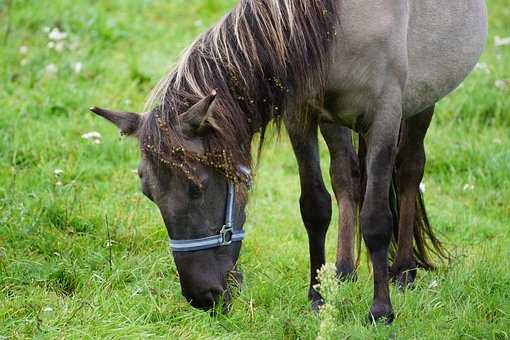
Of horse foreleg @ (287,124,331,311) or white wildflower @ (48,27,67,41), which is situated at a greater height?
white wildflower @ (48,27,67,41)

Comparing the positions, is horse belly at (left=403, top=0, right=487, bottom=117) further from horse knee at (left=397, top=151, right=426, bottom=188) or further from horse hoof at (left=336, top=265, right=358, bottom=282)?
horse hoof at (left=336, top=265, right=358, bottom=282)

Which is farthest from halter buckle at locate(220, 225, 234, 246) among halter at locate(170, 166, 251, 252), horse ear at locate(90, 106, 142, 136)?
horse ear at locate(90, 106, 142, 136)

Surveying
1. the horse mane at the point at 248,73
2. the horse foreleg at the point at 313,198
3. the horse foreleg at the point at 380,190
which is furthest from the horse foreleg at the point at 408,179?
the horse mane at the point at 248,73

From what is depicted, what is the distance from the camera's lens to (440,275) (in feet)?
15.4

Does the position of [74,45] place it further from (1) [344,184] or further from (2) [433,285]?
(2) [433,285]

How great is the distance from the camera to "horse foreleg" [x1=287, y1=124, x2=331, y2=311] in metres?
4.24

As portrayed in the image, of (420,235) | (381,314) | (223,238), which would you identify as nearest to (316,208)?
(381,314)

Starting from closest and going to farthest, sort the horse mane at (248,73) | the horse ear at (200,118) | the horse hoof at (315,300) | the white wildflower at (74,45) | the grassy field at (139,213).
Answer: the horse ear at (200,118) < the horse mane at (248,73) < the grassy field at (139,213) < the horse hoof at (315,300) < the white wildflower at (74,45)

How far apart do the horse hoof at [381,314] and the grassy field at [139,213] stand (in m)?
0.06

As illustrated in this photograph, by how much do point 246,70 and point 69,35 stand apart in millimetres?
4393

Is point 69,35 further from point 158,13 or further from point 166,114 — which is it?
point 166,114

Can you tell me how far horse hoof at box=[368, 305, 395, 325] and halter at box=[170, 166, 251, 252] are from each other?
0.73 meters

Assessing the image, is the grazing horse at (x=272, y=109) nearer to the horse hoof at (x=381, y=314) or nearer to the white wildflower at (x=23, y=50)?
the horse hoof at (x=381, y=314)

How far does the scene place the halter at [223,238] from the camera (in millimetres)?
3600
